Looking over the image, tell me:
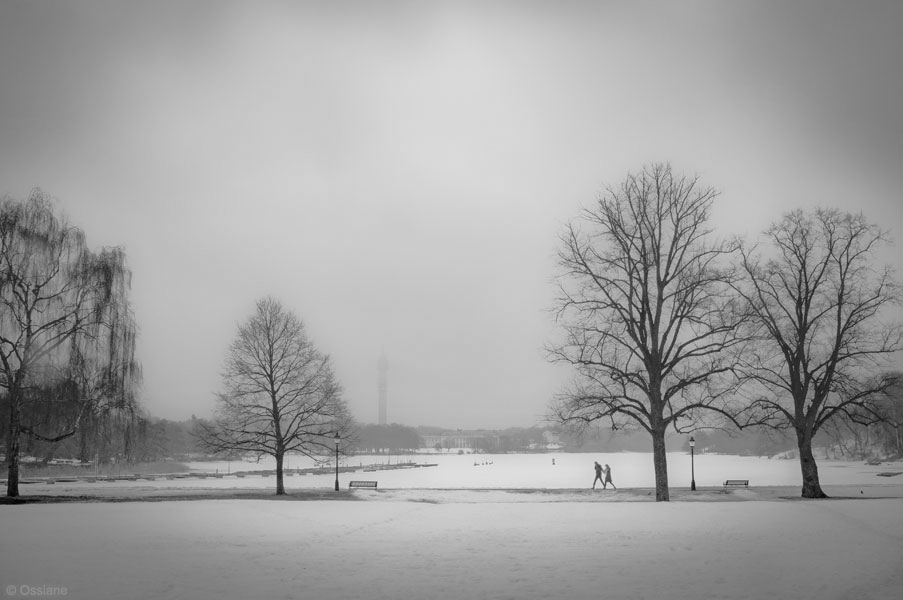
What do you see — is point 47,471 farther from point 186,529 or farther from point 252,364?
point 186,529

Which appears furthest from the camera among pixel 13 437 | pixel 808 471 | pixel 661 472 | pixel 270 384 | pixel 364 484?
pixel 364 484

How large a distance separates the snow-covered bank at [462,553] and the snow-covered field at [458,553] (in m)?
0.04

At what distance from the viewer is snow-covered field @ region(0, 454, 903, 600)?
11.1 meters

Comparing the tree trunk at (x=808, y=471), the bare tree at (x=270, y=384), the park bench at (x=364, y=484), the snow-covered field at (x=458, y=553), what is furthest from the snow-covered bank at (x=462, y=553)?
the park bench at (x=364, y=484)

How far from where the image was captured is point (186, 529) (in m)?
17.5

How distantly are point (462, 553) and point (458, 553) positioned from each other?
88 mm

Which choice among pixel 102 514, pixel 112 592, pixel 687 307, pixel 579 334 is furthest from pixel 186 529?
pixel 687 307

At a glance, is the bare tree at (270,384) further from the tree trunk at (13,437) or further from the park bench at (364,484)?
the tree trunk at (13,437)

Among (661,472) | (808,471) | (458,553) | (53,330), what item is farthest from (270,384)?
(808,471)

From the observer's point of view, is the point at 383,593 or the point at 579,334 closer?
the point at 383,593

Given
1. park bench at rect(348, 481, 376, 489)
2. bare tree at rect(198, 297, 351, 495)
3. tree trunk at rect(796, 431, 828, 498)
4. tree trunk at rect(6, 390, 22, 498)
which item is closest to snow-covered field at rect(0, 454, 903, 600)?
tree trunk at rect(6, 390, 22, 498)

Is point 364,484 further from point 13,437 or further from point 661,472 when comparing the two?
point 661,472

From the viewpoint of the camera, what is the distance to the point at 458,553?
45.8 ft

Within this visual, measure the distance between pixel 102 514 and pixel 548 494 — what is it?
23.6 metres
